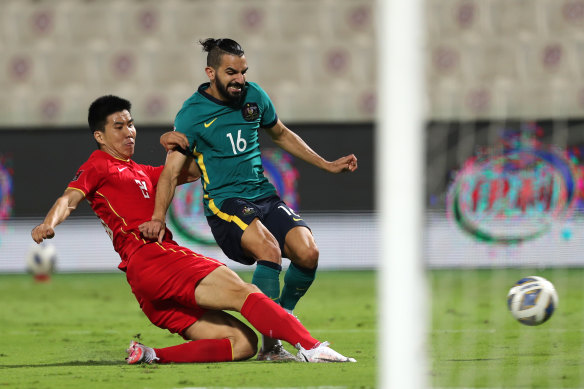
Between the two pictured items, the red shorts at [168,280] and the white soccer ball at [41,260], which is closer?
the red shorts at [168,280]

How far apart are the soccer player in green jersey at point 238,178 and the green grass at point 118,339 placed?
1.66 feet

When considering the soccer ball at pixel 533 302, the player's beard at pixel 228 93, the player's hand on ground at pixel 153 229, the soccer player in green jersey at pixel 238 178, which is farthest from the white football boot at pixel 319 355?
the player's beard at pixel 228 93

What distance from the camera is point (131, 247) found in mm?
4488

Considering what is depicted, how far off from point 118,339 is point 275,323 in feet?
6.14

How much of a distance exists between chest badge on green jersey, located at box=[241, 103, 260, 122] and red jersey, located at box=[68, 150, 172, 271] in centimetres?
66

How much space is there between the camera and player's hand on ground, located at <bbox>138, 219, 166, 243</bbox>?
4.36 metres

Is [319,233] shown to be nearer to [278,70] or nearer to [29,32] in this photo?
[278,70]

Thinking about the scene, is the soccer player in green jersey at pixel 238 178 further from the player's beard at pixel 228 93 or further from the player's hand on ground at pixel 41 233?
the player's hand on ground at pixel 41 233

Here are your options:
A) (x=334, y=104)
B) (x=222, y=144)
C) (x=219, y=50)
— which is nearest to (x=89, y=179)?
(x=222, y=144)

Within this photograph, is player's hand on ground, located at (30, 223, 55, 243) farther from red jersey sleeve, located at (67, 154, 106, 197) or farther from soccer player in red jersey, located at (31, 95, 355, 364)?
red jersey sleeve, located at (67, 154, 106, 197)

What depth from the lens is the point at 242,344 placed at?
4.46 m

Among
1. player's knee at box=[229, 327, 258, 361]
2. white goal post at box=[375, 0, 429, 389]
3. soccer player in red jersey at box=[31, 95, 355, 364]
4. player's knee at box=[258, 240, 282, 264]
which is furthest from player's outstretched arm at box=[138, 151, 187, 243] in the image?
white goal post at box=[375, 0, 429, 389]

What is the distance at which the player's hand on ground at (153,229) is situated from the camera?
4.36 m

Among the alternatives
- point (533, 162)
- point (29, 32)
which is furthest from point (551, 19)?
point (29, 32)
